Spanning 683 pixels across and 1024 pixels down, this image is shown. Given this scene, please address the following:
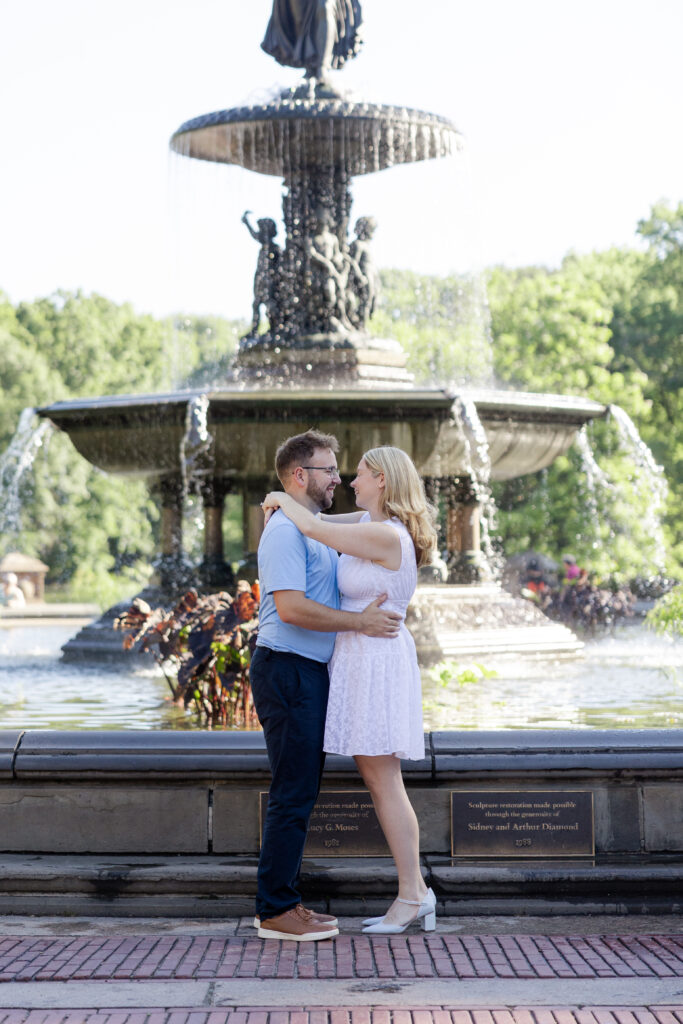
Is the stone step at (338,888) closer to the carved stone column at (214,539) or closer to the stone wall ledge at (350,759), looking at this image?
the stone wall ledge at (350,759)

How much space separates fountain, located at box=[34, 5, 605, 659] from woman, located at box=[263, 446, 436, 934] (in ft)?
21.5

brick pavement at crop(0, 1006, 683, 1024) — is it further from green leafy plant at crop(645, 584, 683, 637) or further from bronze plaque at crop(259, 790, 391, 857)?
green leafy plant at crop(645, 584, 683, 637)

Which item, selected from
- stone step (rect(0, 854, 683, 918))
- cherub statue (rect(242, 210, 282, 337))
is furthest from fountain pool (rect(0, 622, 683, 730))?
cherub statue (rect(242, 210, 282, 337))

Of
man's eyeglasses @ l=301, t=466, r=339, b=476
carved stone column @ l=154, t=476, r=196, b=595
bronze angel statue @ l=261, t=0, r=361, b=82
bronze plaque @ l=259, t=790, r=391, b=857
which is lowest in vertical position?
bronze plaque @ l=259, t=790, r=391, b=857

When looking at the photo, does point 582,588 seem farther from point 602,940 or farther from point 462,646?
point 602,940

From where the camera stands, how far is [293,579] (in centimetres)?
532

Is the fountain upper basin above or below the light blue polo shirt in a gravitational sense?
above

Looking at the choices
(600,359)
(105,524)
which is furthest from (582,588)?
(105,524)

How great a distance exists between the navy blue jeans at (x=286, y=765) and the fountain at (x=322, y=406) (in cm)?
663

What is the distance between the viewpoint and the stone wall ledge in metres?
5.89

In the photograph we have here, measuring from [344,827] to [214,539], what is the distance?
934 cm

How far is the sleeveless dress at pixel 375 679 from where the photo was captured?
5332 millimetres

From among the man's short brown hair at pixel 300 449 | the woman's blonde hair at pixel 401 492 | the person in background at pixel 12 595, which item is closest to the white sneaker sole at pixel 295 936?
the woman's blonde hair at pixel 401 492

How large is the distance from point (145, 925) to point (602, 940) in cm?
181
